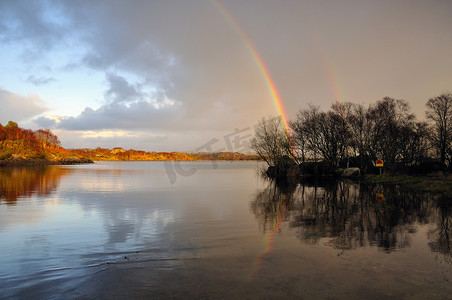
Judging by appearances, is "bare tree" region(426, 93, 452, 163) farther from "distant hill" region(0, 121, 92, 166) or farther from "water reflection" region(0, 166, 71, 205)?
"distant hill" region(0, 121, 92, 166)

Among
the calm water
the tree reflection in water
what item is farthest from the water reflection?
the tree reflection in water

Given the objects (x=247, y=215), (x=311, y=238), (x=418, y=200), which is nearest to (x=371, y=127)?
(x=418, y=200)

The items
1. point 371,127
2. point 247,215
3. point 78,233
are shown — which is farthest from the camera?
point 371,127

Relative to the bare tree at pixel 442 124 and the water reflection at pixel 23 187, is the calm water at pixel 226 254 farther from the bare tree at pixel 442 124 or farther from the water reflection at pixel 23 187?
the bare tree at pixel 442 124

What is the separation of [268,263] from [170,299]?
3.14 m

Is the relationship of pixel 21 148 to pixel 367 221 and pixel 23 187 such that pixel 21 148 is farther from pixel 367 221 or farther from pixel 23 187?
pixel 367 221

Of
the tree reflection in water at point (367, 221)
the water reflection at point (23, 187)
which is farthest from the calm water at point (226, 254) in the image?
the water reflection at point (23, 187)

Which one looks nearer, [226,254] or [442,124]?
[226,254]

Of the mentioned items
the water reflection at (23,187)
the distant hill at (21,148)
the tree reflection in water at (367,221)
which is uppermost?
the distant hill at (21,148)

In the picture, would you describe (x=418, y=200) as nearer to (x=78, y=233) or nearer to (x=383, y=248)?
(x=383, y=248)

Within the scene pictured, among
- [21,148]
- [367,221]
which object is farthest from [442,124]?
[21,148]

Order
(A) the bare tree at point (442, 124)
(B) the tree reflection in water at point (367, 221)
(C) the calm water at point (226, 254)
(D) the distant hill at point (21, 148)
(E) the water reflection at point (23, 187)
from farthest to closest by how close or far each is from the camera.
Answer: (D) the distant hill at point (21, 148) → (A) the bare tree at point (442, 124) → (E) the water reflection at point (23, 187) → (B) the tree reflection in water at point (367, 221) → (C) the calm water at point (226, 254)

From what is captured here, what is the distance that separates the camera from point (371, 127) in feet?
185

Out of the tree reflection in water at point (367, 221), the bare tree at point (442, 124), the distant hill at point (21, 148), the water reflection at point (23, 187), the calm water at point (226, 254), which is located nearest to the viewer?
the calm water at point (226, 254)
